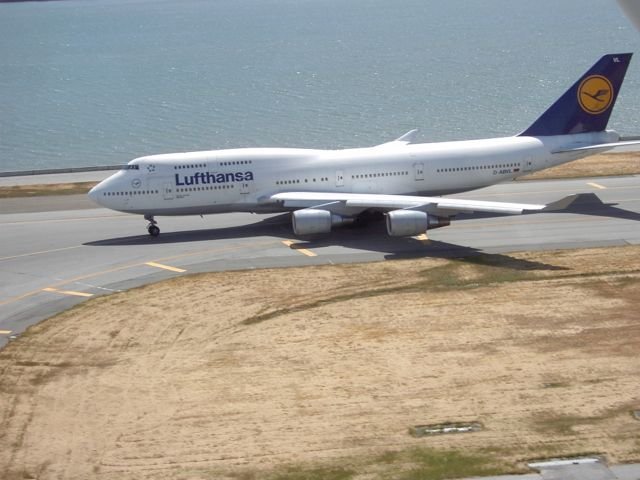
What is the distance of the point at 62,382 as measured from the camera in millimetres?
34125

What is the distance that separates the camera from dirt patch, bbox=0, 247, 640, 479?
2875 cm

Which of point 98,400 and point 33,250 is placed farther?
point 33,250

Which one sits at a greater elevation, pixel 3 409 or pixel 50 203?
pixel 50 203

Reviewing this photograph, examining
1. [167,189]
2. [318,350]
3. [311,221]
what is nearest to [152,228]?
[167,189]

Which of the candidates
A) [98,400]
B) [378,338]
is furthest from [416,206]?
[98,400]

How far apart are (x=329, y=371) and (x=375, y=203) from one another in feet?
57.8

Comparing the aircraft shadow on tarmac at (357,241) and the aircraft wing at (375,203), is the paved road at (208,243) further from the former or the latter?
the aircraft wing at (375,203)

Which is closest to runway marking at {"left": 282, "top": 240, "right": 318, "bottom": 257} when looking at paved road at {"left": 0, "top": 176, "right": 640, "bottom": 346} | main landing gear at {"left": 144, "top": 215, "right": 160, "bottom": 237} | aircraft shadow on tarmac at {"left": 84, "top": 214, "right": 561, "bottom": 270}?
paved road at {"left": 0, "top": 176, "right": 640, "bottom": 346}

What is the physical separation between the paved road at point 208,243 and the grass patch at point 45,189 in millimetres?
6117

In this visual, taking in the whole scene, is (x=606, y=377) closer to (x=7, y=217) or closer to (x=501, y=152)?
(x=501, y=152)

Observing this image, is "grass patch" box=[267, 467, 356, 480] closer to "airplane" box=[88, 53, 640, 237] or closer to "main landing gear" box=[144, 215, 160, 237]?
"airplane" box=[88, 53, 640, 237]

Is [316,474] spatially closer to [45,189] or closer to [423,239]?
[423,239]

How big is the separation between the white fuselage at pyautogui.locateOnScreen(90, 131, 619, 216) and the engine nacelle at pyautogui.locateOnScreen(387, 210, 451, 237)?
549 cm

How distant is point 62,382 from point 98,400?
205cm
